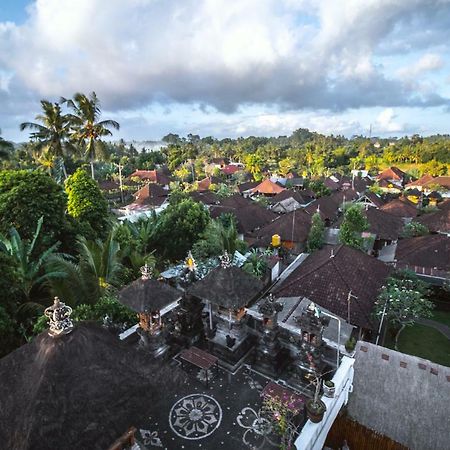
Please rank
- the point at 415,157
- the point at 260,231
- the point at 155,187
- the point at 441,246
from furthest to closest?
the point at 415,157 < the point at 155,187 < the point at 260,231 < the point at 441,246

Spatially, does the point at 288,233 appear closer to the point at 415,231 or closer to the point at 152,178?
the point at 415,231

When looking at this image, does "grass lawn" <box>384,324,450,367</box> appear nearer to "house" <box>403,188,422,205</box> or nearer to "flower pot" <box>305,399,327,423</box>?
"flower pot" <box>305,399,327,423</box>

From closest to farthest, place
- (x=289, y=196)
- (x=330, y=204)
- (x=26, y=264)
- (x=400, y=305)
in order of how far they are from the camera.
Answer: (x=26, y=264), (x=400, y=305), (x=330, y=204), (x=289, y=196)

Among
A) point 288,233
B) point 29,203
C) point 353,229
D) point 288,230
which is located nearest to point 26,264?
point 29,203

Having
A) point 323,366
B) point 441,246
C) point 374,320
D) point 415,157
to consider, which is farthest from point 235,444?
point 415,157

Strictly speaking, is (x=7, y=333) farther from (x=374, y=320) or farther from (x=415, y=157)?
(x=415, y=157)

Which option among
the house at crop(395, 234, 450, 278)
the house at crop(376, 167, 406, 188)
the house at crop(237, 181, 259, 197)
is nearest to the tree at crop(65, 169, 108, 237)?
the house at crop(395, 234, 450, 278)
